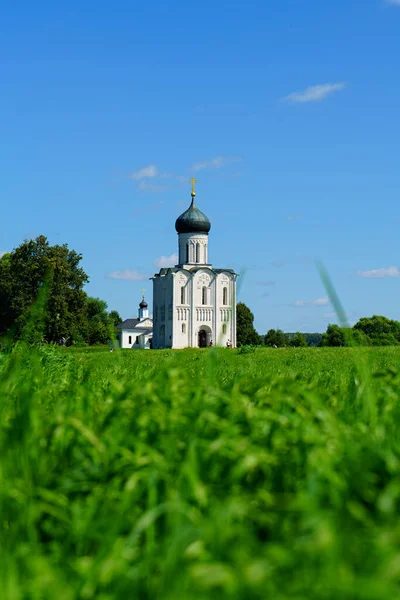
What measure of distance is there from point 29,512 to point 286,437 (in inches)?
34.8

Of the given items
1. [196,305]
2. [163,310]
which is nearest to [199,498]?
[196,305]

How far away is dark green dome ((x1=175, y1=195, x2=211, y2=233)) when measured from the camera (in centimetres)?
8162

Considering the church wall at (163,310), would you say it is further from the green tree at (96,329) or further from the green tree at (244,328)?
the green tree at (244,328)

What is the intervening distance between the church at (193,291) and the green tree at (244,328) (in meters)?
12.8

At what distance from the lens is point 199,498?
221 centimetres

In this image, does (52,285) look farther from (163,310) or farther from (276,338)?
(276,338)

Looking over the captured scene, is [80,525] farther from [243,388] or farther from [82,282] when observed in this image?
[82,282]

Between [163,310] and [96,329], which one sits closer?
[96,329]

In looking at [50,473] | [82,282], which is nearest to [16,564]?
[50,473]

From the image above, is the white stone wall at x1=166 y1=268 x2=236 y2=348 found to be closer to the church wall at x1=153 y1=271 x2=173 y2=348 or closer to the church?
the church

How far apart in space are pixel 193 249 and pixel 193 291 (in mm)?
4209

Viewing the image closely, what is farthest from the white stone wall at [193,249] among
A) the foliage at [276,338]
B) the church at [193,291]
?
the foliage at [276,338]

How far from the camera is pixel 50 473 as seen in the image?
2.66m

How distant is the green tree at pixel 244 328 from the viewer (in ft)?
312
